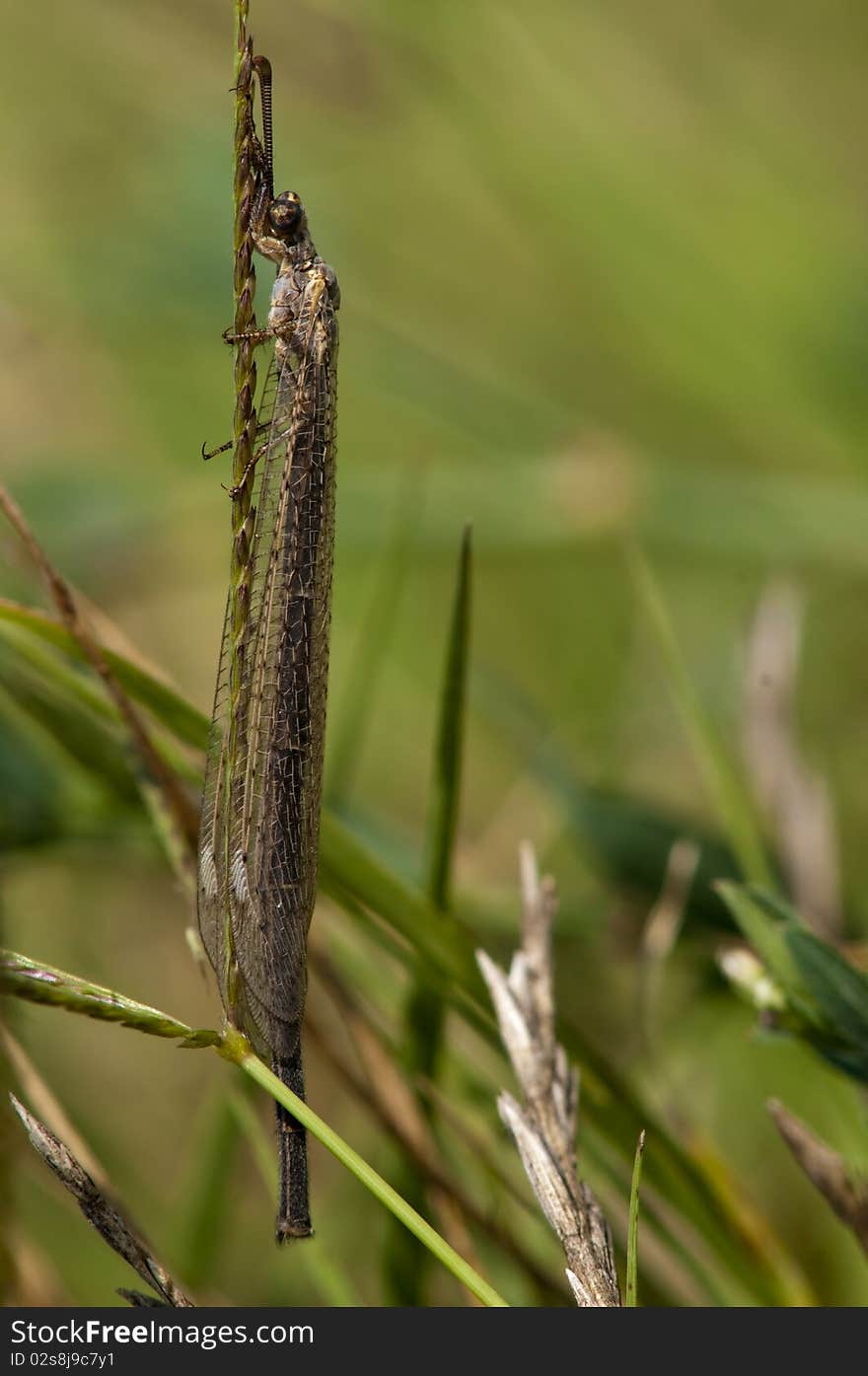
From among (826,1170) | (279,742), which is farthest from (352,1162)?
(826,1170)

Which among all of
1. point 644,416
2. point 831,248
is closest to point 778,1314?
point 831,248

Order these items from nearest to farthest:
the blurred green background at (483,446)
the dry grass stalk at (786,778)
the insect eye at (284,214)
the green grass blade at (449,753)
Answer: the green grass blade at (449,753) → the insect eye at (284,214) → the dry grass stalk at (786,778) → the blurred green background at (483,446)

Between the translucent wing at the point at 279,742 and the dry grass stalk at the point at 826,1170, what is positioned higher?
the translucent wing at the point at 279,742

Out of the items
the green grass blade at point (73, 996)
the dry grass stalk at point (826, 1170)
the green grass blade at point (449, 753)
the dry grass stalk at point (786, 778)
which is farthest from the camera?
the dry grass stalk at point (786, 778)

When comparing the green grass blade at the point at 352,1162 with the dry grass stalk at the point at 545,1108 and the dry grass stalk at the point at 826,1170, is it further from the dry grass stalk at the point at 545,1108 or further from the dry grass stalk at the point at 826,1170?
the dry grass stalk at the point at 826,1170

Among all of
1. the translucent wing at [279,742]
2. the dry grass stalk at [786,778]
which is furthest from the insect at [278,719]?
the dry grass stalk at [786,778]

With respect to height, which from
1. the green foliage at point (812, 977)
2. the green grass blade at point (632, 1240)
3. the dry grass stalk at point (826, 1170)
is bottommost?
the green grass blade at point (632, 1240)

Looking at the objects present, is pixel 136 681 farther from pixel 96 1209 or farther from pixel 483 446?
pixel 483 446
